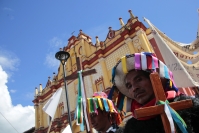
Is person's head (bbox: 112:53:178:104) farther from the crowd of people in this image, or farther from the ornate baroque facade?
the ornate baroque facade

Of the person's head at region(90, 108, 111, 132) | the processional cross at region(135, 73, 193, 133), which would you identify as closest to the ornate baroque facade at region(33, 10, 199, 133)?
the person's head at region(90, 108, 111, 132)

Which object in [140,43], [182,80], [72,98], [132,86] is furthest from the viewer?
[72,98]

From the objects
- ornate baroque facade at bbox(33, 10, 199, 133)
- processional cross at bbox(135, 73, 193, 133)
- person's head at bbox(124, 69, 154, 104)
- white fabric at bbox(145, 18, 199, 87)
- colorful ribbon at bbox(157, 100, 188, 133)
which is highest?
ornate baroque facade at bbox(33, 10, 199, 133)

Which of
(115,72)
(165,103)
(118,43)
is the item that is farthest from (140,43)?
(165,103)

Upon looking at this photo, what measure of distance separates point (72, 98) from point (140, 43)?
7.10 metres

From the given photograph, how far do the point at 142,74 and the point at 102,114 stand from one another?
5.22 ft

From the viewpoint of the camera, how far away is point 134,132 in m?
1.17

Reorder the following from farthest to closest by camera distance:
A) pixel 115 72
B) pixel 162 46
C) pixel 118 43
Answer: pixel 118 43, pixel 162 46, pixel 115 72

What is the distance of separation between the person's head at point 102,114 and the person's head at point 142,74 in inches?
49.2

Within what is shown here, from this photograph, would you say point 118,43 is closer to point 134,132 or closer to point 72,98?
point 72,98

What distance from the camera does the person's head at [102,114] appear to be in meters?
2.58

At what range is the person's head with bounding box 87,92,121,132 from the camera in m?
2.58

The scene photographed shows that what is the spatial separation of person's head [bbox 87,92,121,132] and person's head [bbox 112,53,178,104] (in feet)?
4.10

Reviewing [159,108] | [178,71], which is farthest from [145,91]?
[178,71]
